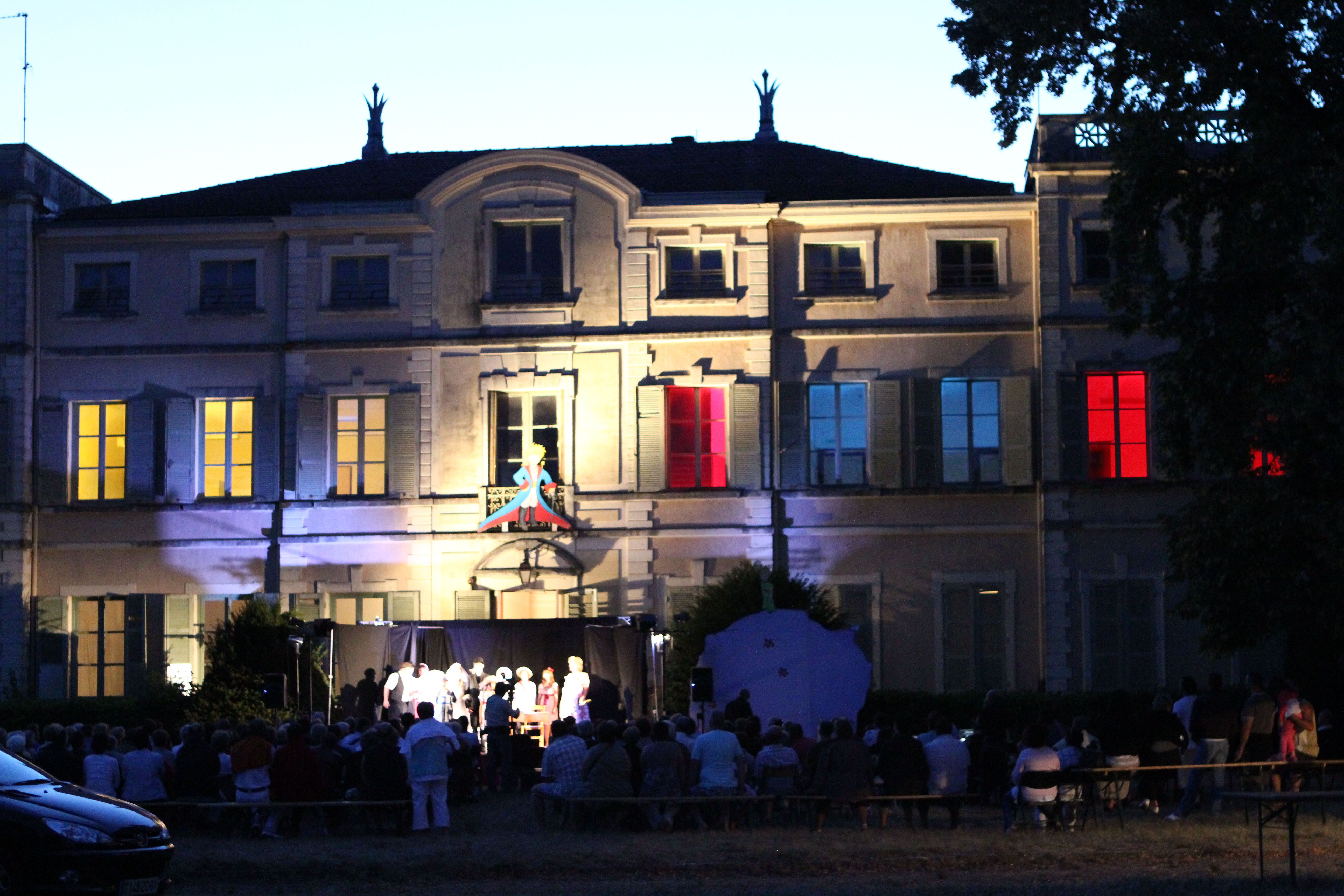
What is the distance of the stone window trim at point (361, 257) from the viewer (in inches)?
1177

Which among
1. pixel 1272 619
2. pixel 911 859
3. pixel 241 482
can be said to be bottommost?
pixel 911 859

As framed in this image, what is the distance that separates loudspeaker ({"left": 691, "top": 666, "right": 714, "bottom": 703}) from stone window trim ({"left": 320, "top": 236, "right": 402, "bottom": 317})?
10.2 meters

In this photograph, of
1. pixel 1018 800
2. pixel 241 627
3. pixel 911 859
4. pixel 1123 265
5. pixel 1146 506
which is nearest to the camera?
pixel 911 859

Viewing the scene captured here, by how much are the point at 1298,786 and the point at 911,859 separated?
541cm

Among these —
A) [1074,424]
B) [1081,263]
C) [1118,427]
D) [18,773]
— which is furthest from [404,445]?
[18,773]

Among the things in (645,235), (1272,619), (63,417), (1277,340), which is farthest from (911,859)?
(63,417)

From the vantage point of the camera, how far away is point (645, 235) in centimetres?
2973

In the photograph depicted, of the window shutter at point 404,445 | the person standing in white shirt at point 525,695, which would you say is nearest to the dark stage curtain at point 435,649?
the person standing in white shirt at point 525,695

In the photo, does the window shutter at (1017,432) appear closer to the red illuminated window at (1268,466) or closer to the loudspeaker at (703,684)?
the loudspeaker at (703,684)

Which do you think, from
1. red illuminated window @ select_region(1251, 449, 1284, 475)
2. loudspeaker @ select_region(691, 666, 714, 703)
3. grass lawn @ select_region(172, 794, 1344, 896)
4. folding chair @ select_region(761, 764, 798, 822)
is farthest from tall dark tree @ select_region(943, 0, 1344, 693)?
loudspeaker @ select_region(691, 666, 714, 703)

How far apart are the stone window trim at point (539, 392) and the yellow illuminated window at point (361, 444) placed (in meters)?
1.53

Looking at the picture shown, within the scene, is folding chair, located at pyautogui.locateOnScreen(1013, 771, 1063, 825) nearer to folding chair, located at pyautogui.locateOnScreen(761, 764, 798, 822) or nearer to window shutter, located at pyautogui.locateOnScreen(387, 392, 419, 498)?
folding chair, located at pyautogui.locateOnScreen(761, 764, 798, 822)

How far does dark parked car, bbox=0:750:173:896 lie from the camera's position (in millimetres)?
11602

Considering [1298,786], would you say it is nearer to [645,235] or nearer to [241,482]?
[645,235]
